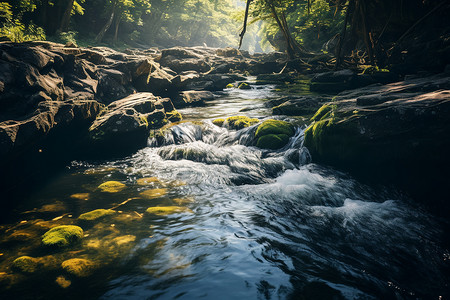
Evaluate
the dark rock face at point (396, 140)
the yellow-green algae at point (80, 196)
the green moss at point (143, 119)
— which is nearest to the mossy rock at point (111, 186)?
the yellow-green algae at point (80, 196)

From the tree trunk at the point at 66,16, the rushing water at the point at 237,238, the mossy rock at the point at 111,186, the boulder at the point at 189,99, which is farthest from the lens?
the tree trunk at the point at 66,16

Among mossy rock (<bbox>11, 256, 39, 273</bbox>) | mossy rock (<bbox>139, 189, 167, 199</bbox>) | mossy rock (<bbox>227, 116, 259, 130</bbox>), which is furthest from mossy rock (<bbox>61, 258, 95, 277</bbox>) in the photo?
mossy rock (<bbox>227, 116, 259, 130</bbox>)

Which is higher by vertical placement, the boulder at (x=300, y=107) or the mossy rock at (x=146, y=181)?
the boulder at (x=300, y=107)

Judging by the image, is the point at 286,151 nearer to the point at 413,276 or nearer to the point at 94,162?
the point at 413,276

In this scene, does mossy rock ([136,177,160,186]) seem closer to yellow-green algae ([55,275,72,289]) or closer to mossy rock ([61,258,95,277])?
mossy rock ([61,258,95,277])

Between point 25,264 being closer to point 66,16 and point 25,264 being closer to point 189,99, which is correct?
point 189,99

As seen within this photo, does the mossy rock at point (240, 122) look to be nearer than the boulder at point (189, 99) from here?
Yes

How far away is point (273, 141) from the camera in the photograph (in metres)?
8.12

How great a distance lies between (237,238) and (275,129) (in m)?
5.33

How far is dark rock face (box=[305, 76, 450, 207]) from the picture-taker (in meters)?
4.78

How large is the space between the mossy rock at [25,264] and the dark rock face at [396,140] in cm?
642

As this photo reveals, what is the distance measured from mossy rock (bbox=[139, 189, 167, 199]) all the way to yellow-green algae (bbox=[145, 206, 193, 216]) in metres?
0.61

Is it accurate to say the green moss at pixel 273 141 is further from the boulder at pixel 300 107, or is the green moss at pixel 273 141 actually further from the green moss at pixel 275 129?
the boulder at pixel 300 107

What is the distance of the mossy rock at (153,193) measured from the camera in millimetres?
5535
